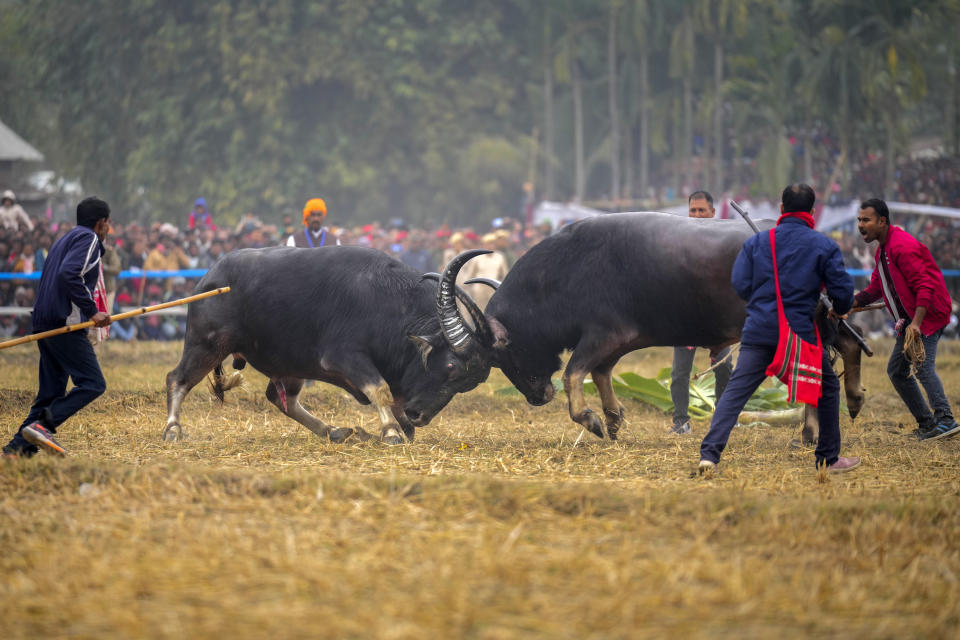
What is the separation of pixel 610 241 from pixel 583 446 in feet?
4.76

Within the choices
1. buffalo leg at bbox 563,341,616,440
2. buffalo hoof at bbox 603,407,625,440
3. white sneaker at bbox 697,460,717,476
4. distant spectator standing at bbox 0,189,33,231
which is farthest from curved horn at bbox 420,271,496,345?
distant spectator standing at bbox 0,189,33,231

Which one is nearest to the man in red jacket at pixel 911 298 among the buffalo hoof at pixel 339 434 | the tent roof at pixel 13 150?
the buffalo hoof at pixel 339 434

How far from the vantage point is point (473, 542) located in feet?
14.0

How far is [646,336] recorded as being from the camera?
747cm

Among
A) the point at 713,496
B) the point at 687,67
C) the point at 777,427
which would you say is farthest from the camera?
the point at 687,67

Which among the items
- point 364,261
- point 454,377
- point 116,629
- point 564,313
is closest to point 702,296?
point 564,313

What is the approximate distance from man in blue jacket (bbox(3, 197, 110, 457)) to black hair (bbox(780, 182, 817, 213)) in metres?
4.06

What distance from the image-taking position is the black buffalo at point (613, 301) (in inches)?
281

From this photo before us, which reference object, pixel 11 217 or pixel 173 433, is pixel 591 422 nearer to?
pixel 173 433

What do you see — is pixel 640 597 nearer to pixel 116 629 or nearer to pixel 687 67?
pixel 116 629

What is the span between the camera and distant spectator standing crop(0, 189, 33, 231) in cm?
1609

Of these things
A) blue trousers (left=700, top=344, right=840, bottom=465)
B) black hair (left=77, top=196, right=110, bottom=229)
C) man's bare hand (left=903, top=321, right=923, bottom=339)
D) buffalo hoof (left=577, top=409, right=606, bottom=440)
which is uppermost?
black hair (left=77, top=196, right=110, bottom=229)

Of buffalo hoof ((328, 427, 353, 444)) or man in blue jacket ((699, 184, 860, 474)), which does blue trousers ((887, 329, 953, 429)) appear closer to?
man in blue jacket ((699, 184, 860, 474))

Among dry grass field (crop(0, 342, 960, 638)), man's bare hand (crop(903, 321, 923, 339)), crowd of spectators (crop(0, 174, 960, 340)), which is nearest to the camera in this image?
dry grass field (crop(0, 342, 960, 638))
